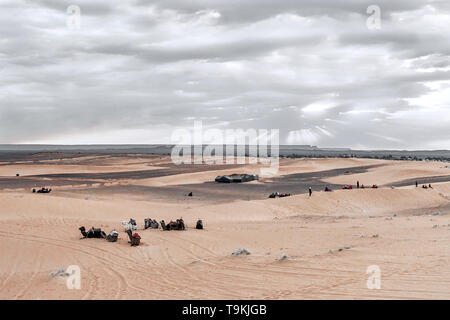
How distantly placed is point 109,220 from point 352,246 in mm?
11466

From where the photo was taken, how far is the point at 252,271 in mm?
11188

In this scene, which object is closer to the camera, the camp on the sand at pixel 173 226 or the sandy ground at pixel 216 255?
the sandy ground at pixel 216 255

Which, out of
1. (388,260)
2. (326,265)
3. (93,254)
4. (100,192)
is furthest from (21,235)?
(100,192)

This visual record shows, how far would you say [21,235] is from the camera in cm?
1623

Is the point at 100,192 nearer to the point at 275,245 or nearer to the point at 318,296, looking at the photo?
the point at 275,245

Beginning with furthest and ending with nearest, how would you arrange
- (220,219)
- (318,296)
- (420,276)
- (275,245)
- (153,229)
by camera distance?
(220,219), (153,229), (275,245), (420,276), (318,296)

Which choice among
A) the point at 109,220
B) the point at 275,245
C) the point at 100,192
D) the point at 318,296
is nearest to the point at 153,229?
the point at 109,220

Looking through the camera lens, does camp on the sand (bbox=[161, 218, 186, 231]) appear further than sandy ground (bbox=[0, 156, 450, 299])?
Yes

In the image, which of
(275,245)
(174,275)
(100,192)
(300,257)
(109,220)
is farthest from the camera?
(100,192)

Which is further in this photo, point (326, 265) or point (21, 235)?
point (21, 235)

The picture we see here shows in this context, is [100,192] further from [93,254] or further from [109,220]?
[93,254]

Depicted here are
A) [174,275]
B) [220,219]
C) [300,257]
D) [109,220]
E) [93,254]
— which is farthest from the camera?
[220,219]

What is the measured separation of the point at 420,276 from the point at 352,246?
449cm

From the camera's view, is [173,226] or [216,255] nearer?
[216,255]
